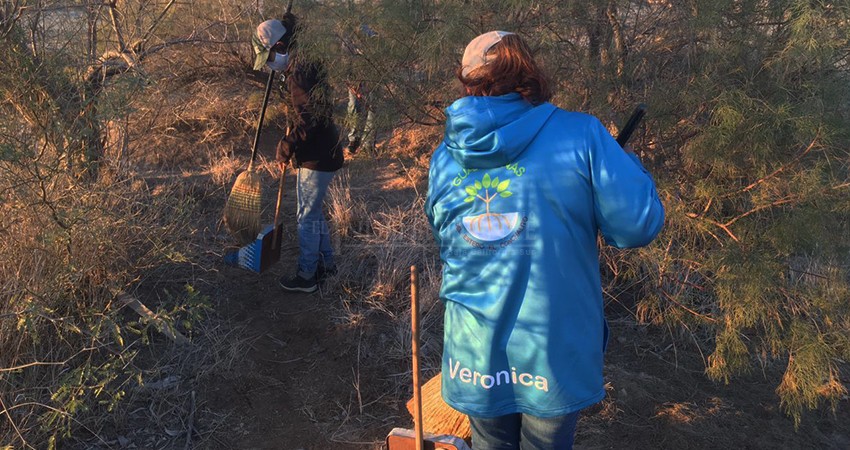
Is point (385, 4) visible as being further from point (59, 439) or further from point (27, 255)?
point (59, 439)

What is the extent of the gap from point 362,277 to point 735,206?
92.4 inches

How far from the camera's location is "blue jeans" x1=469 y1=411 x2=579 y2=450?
1.97 m

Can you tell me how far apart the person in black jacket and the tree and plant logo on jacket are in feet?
6.99

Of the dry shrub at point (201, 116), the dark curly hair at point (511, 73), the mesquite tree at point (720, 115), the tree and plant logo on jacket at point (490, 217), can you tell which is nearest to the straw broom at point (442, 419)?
the tree and plant logo on jacket at point (490, 217)

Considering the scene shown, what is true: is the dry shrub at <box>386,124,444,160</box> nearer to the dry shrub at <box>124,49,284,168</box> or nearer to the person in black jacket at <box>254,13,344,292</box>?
the person in black jacket at <box>254,13,344,292</box>

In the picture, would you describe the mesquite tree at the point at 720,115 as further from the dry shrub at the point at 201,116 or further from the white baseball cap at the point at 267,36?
the dry shrub at the point at 201,116

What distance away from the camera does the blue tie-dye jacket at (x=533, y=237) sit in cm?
183

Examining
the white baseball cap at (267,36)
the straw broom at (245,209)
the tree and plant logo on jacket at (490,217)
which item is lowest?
the straw broom at (245,209)

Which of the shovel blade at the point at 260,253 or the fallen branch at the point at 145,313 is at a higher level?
the shovel blade at the point at 260,253

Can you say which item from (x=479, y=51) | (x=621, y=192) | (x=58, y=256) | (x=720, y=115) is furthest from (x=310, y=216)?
(x=621, y=192)

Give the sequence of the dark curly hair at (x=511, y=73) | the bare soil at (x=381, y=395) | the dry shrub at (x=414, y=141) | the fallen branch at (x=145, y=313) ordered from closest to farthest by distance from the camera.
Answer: the dark curly hair at (x=511, y=73) < the bare soil at (x=381, y=395) < the fallen branch at (x=145, y=313) < the dry shrub at (x=414, y=141)

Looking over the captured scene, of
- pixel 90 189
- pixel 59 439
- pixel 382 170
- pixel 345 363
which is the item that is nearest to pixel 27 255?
pixel 90 189

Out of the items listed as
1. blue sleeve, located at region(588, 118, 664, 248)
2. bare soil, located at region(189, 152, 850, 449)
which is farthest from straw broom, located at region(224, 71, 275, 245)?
blue sleeve, located at region(588, 118, 664, 248)

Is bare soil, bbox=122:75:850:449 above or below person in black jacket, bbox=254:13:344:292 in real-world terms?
below
